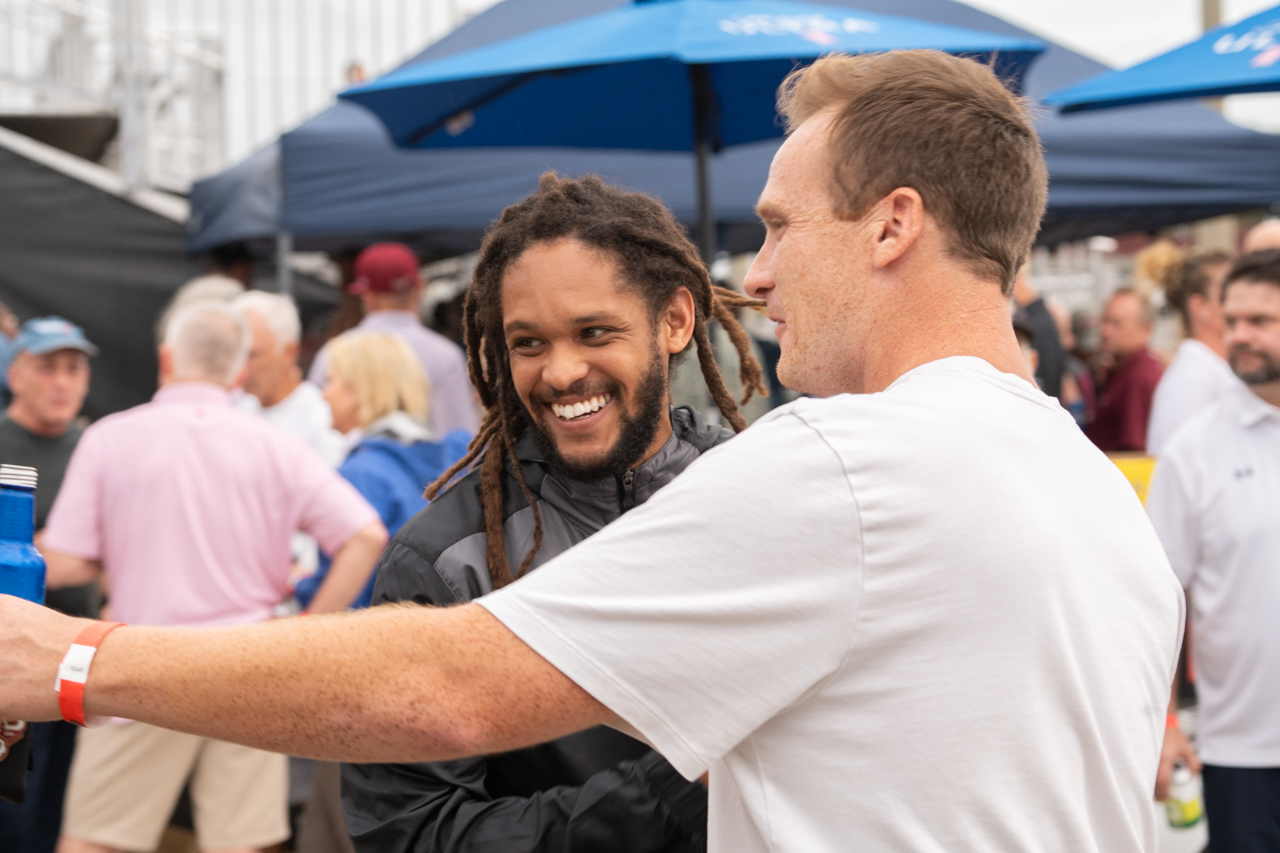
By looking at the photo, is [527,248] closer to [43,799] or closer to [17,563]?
[17,563]

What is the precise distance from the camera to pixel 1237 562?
10.5ft

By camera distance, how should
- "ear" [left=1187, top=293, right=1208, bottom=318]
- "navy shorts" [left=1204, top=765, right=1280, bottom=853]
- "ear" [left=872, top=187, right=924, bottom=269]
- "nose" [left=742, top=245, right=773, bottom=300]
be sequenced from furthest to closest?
"ear" [left=1187, top=293, right=1208, bottom=318] < "navy shorts" [left=1204, top=765, right=1280, bottom=853] < "nose" [left=742, top=245, right=773, bottom=300] < "ear" [left=872, top=187, right=924, bottom=269]

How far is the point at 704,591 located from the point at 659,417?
3.11 ft

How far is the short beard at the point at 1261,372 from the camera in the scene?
130 inches

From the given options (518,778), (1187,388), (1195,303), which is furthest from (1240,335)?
(518,778)

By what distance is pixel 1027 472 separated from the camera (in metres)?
1.18

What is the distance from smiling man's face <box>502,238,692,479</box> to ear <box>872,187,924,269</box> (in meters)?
0.67

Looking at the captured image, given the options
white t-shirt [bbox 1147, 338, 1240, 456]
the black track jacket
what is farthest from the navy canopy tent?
the black track jacket

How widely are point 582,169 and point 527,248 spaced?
4481 mm

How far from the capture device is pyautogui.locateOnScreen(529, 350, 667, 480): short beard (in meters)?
1.92

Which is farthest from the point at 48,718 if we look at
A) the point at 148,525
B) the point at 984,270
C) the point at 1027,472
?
the point at 148,525

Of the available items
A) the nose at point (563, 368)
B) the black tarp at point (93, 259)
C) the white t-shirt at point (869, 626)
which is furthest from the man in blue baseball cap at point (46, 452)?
the white t-shirt at point (869, 626)

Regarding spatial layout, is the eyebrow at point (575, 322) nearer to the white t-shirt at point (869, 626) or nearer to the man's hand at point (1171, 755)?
the white t-shirt at point (869, 626)

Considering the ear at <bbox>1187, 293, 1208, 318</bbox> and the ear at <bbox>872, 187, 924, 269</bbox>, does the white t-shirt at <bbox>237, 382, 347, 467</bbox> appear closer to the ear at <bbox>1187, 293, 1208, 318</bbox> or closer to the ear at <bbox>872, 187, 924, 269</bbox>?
the ear at <bbox>1187, 293, 1208, 318</bbox>
